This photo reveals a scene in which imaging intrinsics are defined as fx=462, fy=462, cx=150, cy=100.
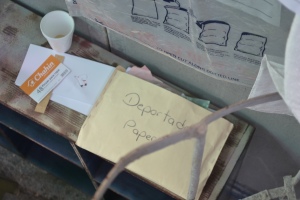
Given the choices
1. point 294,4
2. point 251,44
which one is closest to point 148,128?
point 251,44

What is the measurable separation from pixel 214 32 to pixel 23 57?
604mm

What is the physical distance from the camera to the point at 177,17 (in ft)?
3.27

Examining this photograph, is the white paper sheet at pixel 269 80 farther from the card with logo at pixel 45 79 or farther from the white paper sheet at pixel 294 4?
the card with logo at pixel 45 79

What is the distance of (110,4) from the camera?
1.09m

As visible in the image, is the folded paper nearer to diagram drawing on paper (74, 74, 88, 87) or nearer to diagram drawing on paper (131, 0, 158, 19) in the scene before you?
diagram drawing on paper (74, 74, 88, 87)

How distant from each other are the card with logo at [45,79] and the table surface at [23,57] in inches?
0.8

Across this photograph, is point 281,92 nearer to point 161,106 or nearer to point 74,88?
point 161,106

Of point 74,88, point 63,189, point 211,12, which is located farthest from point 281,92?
point 63,189

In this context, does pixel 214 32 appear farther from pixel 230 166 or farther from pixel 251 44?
pixel 230 166

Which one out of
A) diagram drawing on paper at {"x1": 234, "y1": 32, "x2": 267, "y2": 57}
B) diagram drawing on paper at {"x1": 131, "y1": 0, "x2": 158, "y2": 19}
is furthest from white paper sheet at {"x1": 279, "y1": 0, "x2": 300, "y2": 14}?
diagram drawing on paper at {"x1": 131, "y1": 0, "x2": 158, "y2": 19}

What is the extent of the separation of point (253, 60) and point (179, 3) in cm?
20

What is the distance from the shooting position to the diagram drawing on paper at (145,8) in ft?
3.31

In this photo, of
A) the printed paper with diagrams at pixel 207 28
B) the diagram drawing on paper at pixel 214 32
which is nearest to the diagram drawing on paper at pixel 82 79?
the printed paper with diagrams at pixel 207 28

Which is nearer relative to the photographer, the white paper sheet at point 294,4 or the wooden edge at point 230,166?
the white paper sheet at point 294,4
